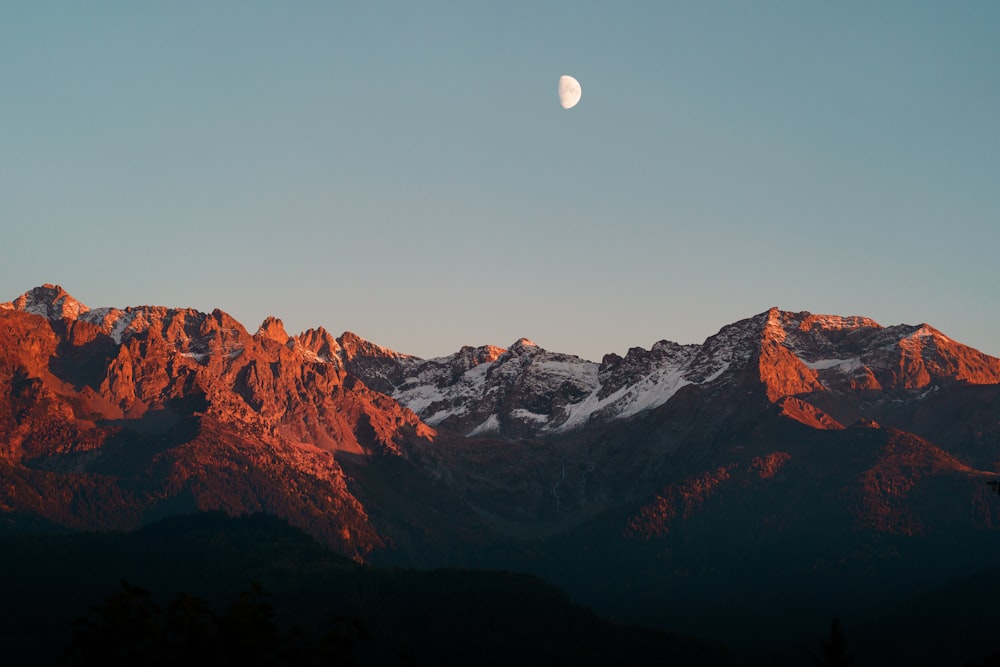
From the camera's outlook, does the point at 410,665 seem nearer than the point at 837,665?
Yes

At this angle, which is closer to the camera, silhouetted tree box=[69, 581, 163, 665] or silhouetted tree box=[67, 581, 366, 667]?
silhouetted tree box=[69, 581, 163, 665]

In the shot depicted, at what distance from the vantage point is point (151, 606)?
10444cm

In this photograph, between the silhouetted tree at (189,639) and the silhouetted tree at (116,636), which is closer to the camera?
the silhouetted tree at (116,636)

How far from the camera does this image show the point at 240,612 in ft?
332

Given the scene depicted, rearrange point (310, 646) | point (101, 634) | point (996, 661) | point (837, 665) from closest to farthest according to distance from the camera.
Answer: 1. point (101, 634)
2. point (310, 646)
3. point (996, 661)
4. point (837, 665)

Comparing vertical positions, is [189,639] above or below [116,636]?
above

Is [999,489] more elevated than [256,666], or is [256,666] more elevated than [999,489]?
Result: [999,489]

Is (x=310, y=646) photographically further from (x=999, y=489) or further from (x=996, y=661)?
(x=996, y=661)

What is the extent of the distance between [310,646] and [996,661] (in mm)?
70627

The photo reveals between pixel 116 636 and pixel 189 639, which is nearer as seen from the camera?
pixel 116 636

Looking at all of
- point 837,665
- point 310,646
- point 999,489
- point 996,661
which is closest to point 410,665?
point 310,646

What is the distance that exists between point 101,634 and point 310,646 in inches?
668

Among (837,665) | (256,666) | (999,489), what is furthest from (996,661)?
(256,666)

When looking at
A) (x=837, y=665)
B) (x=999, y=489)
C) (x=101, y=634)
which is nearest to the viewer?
(x=999, y=489)
